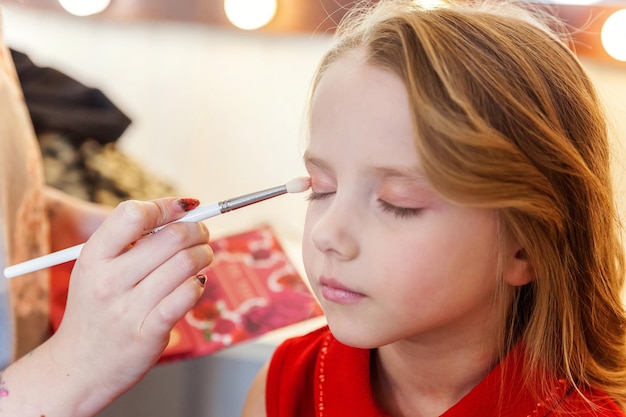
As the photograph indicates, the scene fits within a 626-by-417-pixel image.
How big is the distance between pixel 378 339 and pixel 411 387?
0.49 feet

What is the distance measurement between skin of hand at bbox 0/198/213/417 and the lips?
128mm

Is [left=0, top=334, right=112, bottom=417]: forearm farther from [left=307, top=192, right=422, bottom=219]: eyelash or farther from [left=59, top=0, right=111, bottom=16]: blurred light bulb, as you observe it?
[left=59, top=0, right=111, bottom=16]: blurred light bulb

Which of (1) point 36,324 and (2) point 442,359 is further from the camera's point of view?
(1) point 36,324

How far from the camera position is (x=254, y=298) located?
3.51ft

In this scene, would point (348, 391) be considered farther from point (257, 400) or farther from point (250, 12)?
point (250, 12)

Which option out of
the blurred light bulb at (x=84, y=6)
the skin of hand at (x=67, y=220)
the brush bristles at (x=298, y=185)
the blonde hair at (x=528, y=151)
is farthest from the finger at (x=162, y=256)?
the blurred light bulb at (x=84, y=6)

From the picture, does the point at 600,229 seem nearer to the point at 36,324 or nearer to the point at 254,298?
the point at 254,298

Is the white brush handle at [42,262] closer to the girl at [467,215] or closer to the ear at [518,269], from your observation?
the girl at [467,215]

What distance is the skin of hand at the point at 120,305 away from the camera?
656 mm

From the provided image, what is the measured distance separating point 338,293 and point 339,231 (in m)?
0.06

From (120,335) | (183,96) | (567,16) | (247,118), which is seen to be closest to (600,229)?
(120,335)

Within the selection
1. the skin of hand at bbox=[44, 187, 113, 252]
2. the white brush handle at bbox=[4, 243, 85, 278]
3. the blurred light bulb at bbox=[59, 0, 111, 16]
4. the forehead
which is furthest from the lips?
the blurred light bulb at bbox=[59, 0, 111, 16]

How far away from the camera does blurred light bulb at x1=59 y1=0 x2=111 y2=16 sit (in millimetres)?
1492

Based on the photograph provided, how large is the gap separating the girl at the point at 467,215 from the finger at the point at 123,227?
145 millimetres
